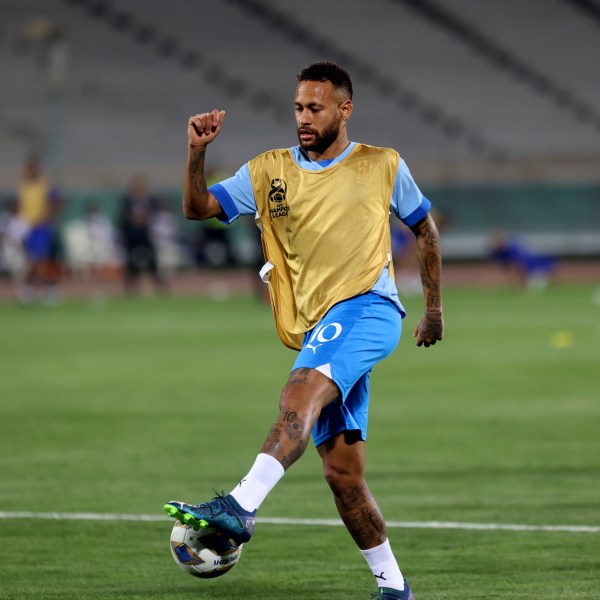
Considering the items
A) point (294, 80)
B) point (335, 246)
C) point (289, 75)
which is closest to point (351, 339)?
point (335, 246)

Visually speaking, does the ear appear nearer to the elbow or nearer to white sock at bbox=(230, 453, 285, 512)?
the elbow

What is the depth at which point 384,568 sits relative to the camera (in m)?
5.86

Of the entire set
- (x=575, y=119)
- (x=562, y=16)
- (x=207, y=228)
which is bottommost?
(x=207, y=228)

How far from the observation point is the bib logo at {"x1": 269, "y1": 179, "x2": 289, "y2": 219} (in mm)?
5930

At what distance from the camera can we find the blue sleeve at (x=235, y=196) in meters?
5.98

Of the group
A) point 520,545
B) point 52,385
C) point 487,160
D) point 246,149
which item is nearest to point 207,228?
point 246,149

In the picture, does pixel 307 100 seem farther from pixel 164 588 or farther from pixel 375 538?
pixel 164 588

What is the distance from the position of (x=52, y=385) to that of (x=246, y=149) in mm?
26759

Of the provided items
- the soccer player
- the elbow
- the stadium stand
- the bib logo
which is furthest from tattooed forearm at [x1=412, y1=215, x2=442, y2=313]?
the stadium stand

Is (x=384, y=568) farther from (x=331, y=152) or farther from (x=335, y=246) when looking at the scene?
(x=331, y=152)

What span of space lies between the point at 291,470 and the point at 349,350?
4.33 meters

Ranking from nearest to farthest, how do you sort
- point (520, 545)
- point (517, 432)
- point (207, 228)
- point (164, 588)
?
point (164, 588) → point (520, 545) → point (517, 432) → point (207, 228)

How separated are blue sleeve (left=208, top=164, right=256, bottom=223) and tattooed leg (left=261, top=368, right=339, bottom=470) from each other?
809mm

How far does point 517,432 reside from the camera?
38.1 ft
